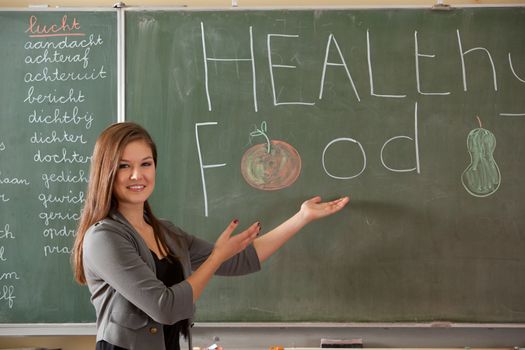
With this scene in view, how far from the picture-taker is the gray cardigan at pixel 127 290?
6.64 ft

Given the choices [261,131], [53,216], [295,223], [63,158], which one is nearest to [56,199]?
[53,216]

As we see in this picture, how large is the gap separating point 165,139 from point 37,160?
65 centimetres

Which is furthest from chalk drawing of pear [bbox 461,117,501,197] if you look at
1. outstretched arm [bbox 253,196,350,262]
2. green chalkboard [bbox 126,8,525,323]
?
outstretched arm [bbox 253,196,350,262]

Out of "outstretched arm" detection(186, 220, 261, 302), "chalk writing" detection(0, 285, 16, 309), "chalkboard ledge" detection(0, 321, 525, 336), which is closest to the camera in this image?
"outstretched arm" detection(186, 220, 261, 302)

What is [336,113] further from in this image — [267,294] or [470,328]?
[470,328]

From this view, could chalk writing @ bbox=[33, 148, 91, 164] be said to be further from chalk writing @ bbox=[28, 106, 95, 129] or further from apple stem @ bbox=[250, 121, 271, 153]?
apple stem @ bbox=[250, 121, 271, 153]

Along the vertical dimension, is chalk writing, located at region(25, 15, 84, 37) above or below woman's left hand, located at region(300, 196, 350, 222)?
above

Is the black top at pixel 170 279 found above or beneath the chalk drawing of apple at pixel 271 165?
beneath

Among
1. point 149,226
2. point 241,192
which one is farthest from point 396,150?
point 149,226

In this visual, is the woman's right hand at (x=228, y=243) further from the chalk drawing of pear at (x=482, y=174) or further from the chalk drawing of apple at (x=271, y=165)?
the chalk drawing of pear at (x=482, y=174)

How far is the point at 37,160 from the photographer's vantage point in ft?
10.7

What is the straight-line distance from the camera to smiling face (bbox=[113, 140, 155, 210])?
2.15 m

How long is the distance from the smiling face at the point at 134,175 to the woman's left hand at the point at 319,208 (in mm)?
902

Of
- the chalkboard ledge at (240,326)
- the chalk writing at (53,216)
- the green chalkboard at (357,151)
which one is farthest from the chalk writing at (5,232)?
the green chalkboard at (357,151)
